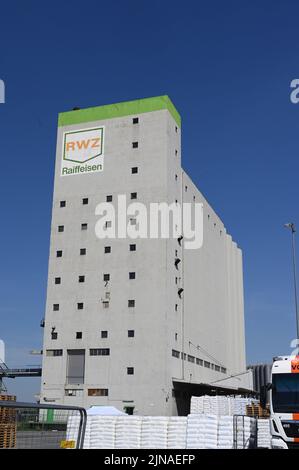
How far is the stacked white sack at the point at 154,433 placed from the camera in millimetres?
23859

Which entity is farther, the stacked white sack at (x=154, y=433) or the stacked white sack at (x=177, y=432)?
the stacked white sack at (x=154, y=433)

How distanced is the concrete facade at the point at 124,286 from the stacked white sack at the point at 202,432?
36.5 meters

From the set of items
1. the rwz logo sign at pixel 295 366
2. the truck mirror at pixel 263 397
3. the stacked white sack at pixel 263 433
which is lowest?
the stacked white sack at pixel 263 433

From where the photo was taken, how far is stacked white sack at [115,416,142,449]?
2406 cm

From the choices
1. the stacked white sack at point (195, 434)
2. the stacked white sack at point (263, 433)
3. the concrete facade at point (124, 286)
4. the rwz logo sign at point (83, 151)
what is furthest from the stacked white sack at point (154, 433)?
the rwz logo sign at point (83, 151)

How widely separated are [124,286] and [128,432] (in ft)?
130

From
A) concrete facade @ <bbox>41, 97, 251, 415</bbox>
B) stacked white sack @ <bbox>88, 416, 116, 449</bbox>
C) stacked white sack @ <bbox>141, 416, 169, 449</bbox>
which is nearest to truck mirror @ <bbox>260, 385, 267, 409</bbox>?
stacked white sack @ <bbox>141, 416, 169, 449</bbox>

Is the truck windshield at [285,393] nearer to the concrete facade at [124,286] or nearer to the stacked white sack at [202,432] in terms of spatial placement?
the stacked white sack at [202,432]

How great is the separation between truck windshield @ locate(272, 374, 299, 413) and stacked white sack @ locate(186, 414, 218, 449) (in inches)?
212

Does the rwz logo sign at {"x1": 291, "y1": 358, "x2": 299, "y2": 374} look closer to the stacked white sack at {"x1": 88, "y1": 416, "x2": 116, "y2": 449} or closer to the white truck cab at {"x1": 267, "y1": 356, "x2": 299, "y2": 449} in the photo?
the white truck cab at {"x1": 267, "y1": 356, "x2": 299, "y2": 449}

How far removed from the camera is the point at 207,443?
2286 centimetres

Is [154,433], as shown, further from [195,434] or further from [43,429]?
[43,429]

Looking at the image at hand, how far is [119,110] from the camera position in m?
70.1
